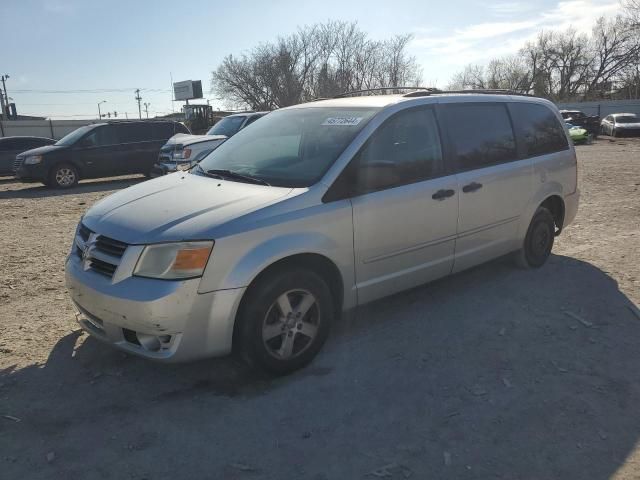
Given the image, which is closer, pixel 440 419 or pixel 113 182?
pixel 440 419

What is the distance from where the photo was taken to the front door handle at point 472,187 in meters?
4.47

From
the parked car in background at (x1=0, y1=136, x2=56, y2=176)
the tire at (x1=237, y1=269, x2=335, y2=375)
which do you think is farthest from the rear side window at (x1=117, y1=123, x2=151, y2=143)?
the tire at (x1=237, y1=269, x2=335, y2=375)

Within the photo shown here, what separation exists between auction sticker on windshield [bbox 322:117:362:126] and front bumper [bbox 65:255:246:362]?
1.63 m

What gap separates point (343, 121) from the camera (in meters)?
4.11

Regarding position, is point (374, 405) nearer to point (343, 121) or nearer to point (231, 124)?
point (343, 121)

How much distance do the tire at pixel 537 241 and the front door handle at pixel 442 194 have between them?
1526 mm

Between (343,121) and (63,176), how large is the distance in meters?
12.0

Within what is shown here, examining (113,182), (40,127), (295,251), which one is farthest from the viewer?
(40,127)

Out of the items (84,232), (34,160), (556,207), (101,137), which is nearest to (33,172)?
(34,160)

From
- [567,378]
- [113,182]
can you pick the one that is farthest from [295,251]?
[113,182]

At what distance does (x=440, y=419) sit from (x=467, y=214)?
2.03m

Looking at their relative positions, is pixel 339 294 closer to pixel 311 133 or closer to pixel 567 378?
pixel 311 133

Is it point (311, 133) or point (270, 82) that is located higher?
point (270, 82)

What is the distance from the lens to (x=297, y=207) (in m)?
3.45
